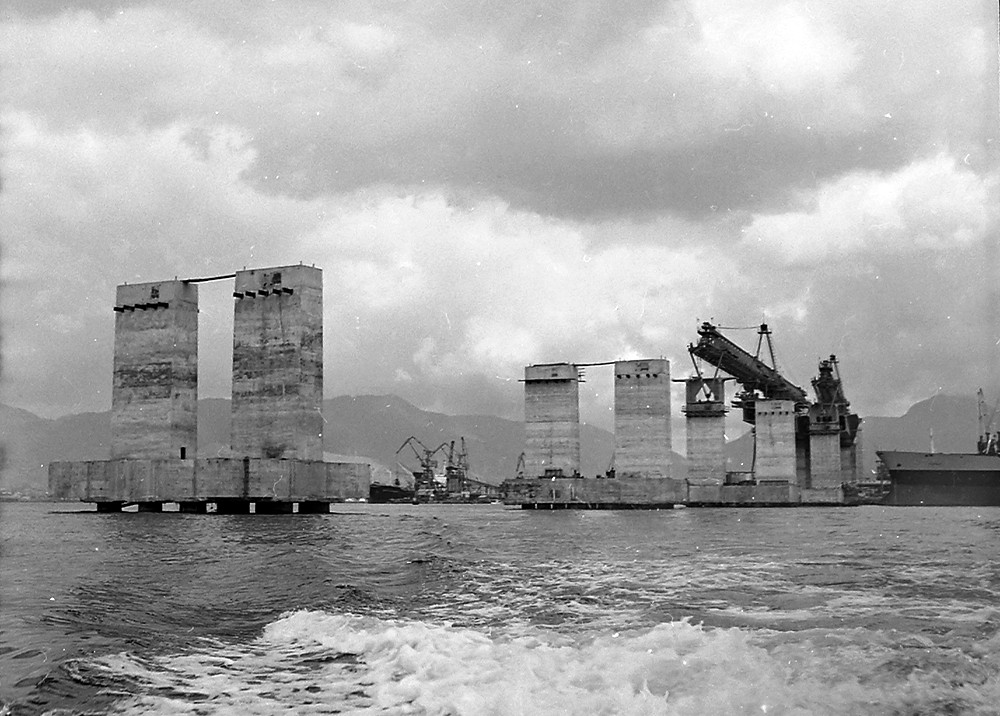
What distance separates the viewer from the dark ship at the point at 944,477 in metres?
137

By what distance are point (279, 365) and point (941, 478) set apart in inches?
4507

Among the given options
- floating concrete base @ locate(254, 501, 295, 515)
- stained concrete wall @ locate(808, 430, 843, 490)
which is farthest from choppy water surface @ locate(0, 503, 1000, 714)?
stained concrete wall @ locate(808, 430, 843, 490)

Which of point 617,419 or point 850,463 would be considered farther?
point 850,463

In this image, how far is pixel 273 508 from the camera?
6212cm

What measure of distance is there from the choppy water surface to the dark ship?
129121 millimetres

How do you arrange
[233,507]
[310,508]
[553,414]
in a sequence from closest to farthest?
[233,507] → [310,508] → [553,414]

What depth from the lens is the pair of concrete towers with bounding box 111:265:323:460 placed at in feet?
189

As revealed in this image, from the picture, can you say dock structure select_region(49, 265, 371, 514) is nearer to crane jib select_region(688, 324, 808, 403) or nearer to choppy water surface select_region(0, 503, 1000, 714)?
choppy water surface select_region(0, 503, 1000, 714)

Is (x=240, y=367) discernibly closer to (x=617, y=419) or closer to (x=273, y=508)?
(x=273, y=508)

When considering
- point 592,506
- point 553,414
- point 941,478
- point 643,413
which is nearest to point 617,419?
point 643,413

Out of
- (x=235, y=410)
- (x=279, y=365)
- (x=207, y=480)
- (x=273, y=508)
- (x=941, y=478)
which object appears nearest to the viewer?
(x=279, y=365)

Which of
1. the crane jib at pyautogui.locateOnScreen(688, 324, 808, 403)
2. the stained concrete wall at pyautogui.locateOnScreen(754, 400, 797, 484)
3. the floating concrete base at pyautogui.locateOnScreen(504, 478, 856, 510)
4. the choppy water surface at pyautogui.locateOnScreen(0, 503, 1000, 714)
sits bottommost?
the floating concrete base at pyautogui.locateOnScreen(504, 478, 856, 510)

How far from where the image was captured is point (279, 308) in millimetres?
58500

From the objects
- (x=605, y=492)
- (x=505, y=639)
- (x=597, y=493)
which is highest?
(x=505, y=639)
